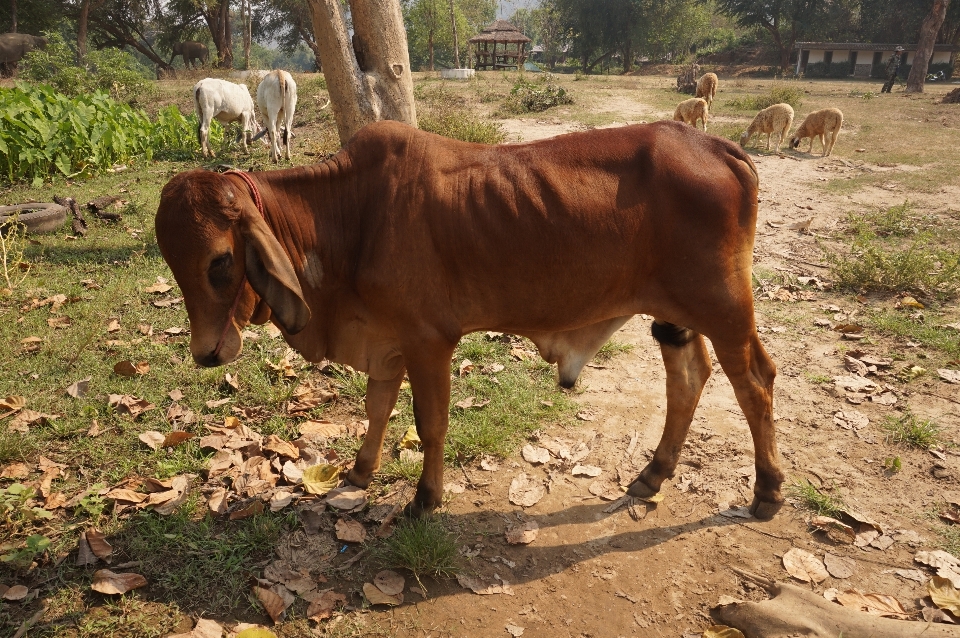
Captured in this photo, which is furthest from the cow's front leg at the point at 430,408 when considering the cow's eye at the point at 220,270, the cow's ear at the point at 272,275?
the cow's eye at the point at 220,270

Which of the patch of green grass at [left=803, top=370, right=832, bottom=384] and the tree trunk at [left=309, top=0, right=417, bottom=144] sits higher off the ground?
the tree trunk at [left=309, top=0, right=417, bottom=144]

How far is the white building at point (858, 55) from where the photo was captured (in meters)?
40.4

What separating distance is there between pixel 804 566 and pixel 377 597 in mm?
2168

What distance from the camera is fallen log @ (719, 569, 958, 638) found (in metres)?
2.48

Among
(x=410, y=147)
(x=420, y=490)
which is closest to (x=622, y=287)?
(x=410, y=147)

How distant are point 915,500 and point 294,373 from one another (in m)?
4.30

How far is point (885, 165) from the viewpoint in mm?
12984

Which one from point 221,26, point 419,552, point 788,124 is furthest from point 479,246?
point 221,26

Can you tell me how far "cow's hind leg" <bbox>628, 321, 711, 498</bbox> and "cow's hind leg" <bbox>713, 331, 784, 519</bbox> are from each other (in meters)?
0.31

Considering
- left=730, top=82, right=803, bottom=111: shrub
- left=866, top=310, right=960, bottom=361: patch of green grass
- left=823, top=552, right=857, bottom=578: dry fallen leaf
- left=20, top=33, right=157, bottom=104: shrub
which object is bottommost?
left=823, top=552, right=857, bottom=578: dry fallen leaf

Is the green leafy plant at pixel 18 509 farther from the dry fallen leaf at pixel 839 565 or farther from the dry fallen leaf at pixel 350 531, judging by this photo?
the dry fallen leaf at pixel 839 565

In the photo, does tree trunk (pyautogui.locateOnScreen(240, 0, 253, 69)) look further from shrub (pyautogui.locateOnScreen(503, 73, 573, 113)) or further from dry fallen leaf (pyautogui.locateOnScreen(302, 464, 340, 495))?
dry fallen leaf (pyautogui.locateOnScreen(302, 464, 340, 495))

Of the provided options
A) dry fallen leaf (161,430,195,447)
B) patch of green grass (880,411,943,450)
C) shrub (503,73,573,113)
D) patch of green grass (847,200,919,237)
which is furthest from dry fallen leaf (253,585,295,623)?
shrub (503,73,573,113)

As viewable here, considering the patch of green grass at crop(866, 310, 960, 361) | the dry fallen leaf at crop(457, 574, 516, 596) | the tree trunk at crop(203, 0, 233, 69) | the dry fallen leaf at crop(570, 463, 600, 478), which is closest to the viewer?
the dry fallen leaf at crop(457, 574, 516, 596)
